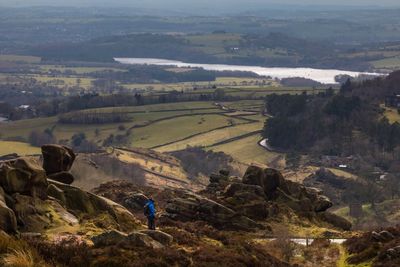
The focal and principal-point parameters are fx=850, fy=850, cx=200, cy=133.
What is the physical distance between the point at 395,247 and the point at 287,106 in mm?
133303

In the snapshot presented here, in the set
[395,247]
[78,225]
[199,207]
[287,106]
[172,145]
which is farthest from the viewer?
[287,106]

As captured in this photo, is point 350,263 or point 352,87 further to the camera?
point 352,87

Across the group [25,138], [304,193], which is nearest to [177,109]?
[25,138]

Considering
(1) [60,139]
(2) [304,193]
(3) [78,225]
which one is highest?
(3) [78,225]

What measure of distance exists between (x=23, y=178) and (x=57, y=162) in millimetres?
9008

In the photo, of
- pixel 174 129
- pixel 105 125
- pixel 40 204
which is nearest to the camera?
pixel 40 204

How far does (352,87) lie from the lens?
187 meters

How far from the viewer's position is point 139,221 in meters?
40.1

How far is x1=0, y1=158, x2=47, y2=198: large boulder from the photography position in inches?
1355

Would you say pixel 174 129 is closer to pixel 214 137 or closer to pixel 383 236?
pixel 214 137

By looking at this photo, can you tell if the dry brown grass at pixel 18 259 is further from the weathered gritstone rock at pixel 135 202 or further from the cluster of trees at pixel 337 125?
the cluster of trees at pixel 337 125

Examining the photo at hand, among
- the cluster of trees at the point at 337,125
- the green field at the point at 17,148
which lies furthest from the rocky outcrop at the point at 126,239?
the cluster of trees at the point at 337,125

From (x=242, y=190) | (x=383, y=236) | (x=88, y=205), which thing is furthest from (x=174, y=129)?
(x=88, y=205)

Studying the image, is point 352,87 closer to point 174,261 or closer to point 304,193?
point 304,193
